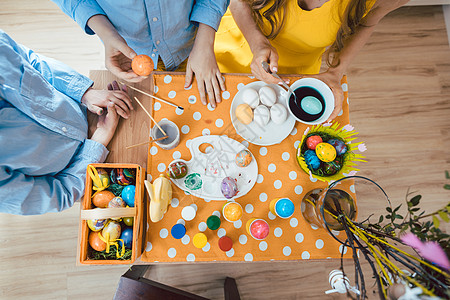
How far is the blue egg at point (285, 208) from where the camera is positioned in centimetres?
88

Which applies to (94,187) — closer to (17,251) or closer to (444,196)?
(17,251)

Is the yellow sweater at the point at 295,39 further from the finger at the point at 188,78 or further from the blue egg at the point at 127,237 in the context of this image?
the blue egg at the point at 127,237

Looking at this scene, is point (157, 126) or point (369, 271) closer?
point (157, 126)

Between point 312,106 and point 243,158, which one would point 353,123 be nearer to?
point 312,106

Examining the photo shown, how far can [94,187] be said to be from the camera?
87 cm

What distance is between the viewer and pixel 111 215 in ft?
2.61

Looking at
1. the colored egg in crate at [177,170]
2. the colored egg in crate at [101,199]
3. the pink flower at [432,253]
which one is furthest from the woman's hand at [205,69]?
the pink flower at [432,253]

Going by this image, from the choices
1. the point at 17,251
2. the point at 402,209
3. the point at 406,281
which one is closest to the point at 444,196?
the point at 402,209

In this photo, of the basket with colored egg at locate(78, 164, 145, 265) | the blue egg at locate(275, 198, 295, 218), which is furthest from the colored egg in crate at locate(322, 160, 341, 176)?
the basket with colored egg at locate(78, 164, 145, 265)

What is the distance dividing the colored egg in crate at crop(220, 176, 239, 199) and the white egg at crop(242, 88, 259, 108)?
0.28 metres

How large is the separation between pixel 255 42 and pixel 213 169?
53 cm

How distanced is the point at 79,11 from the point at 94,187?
1.97ft

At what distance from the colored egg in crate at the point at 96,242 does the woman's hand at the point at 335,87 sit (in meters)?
0.87

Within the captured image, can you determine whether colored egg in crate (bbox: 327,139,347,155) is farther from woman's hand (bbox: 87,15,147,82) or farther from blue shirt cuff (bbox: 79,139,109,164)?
blue shirt cuff (bbox: 79,139,109,164)
